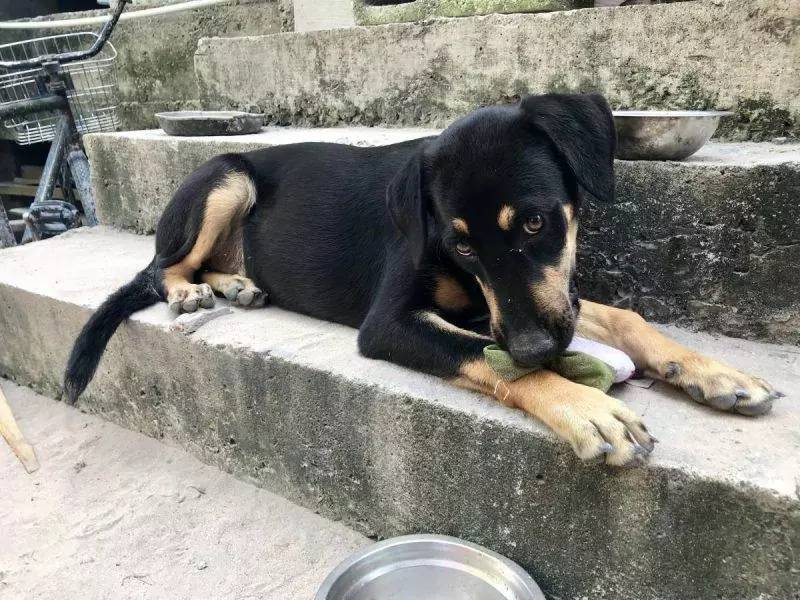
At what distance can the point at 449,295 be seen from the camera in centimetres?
272

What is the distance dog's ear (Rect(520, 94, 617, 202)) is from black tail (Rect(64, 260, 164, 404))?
Answer: 2.36 metres

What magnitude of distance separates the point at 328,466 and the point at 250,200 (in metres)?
1.63

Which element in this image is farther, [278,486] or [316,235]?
[316,235]

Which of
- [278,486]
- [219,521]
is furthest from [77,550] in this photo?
[278,486]

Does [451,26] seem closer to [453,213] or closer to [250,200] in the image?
[250,200]

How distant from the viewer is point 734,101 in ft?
11.1

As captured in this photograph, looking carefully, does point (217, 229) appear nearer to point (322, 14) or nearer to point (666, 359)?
point (666, 359)

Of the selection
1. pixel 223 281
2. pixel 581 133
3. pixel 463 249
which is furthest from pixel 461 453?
pixel 223 281

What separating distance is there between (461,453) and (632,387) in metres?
0.68

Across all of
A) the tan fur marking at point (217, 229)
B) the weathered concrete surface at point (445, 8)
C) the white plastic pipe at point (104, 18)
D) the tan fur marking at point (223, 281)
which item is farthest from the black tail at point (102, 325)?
the white plastic pipe at point (104, 18)

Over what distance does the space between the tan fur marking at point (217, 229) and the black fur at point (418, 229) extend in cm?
5

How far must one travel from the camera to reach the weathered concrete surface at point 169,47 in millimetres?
7160

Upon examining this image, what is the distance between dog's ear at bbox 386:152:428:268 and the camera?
244 cm

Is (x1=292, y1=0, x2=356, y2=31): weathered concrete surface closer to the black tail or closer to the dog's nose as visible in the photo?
A: the black tail
